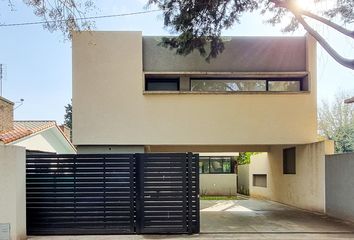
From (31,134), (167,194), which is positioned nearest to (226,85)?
(167,194)

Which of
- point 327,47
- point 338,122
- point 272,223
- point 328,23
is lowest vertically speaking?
point 272,223

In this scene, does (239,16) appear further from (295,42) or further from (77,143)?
(77,143)

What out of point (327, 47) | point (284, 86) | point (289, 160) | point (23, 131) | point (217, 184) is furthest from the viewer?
point (217, 184)

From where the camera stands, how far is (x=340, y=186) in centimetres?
1252

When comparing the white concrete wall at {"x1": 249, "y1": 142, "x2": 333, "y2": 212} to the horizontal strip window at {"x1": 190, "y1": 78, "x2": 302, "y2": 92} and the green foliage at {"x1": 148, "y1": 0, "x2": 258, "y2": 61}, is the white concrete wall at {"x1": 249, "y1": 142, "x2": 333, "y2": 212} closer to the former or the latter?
the horizontal strip window at {"x1": 190, "y1": 78, "x2": 302, "y2": 92}

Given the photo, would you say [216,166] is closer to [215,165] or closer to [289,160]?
[215,165]

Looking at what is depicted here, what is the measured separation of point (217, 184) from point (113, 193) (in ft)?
61.6

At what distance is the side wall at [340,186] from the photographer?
466 inches

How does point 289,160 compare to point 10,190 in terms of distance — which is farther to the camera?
point 289,160

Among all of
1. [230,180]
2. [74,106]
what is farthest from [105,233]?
[230,180]

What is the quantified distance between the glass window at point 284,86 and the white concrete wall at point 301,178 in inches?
87.6

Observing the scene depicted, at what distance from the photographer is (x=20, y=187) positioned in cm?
902

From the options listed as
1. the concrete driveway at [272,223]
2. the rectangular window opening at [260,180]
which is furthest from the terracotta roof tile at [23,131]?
the rectangular window opening at [260,180]

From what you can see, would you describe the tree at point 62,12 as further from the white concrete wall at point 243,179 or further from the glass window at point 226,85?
the white concrete wall at point 243,179
